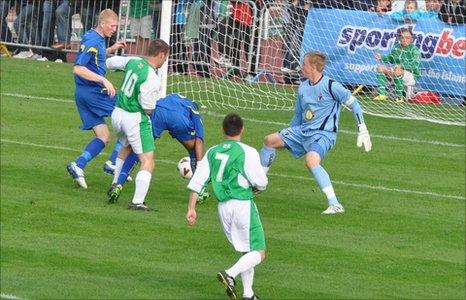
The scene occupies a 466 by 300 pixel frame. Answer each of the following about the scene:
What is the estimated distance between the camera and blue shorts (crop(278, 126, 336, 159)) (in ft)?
54.3

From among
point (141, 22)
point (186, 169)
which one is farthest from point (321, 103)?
point (141, 22)

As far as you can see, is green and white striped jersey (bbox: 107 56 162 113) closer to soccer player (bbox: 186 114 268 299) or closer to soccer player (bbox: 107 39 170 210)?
soccer player (bbox: 107 39 170 210)

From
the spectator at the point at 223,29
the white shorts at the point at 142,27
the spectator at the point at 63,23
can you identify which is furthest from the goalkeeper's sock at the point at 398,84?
the spectator at the point at 63,23

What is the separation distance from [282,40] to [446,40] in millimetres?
2809

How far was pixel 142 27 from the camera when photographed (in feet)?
89.7

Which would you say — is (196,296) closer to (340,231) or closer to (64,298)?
(64,298)

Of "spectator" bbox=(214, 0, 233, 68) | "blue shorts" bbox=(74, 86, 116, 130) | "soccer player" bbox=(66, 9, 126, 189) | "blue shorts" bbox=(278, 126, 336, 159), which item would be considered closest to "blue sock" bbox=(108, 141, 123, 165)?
"soccer player" bbox=(66, 9, 126, 189)

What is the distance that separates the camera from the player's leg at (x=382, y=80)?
24.0 m

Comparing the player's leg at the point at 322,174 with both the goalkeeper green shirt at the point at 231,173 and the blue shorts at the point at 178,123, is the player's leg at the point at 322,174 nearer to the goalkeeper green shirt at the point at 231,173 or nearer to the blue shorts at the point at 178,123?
the blue shorts at the point at 178,123

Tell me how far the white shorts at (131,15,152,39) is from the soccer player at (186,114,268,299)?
15260 mm

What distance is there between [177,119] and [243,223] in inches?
185

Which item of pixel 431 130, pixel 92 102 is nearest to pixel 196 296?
pixel 92 102

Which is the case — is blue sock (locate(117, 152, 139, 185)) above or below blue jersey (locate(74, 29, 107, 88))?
below

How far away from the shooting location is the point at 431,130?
912 inches
